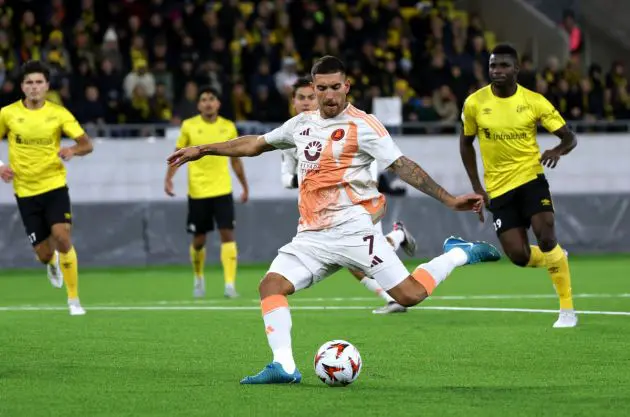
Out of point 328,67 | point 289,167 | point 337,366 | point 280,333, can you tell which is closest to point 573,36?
point 289,167

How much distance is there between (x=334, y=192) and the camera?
29.8ft

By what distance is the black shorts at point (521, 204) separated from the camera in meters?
12.5

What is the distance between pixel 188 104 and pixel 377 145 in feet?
51.6

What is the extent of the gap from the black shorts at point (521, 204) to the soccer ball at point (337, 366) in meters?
4.04

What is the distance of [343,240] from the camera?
902cm

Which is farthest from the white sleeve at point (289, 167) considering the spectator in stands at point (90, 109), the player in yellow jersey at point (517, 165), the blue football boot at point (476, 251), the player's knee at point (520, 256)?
the spectator in stands at point (90, 109)

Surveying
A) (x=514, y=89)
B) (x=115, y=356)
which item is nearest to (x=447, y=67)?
(x=514, y=89)

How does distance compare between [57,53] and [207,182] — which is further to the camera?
[57,53]

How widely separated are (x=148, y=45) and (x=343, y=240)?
17542mm

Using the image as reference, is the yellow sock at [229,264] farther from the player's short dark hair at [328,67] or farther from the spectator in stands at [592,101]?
the spectator in stands at [592,101]

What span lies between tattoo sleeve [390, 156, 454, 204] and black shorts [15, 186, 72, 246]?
639 cm

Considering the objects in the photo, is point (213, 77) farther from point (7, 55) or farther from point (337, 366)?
point (337, 366)

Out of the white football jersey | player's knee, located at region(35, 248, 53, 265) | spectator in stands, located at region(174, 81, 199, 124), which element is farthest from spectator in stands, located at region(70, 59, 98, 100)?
the white football jersey

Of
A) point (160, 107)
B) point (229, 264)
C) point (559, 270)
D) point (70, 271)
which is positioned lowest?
point (229, 264)
